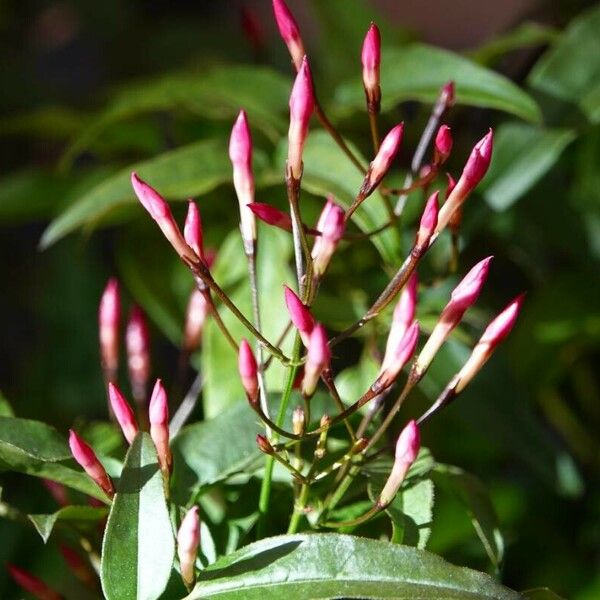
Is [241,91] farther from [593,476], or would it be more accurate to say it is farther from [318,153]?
[593,476]

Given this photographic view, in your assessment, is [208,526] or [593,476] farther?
[593,476]

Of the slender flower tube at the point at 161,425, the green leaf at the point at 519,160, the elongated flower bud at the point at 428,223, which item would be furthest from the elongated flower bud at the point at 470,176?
the green leaf at the point at 519,160

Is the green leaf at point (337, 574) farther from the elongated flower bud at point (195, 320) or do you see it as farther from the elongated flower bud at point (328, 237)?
the elongated flower bud at point (195, 320)

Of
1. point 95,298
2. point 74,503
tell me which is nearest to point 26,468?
point 74,503

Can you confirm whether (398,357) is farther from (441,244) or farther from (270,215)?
(441,244)

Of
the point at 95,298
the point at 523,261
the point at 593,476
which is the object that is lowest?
the point at 593,476

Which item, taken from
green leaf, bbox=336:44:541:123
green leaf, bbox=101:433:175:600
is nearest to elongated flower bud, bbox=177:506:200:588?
green leaf, bbox=101:433:175:600

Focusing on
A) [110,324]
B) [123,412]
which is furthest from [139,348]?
[123,412]
